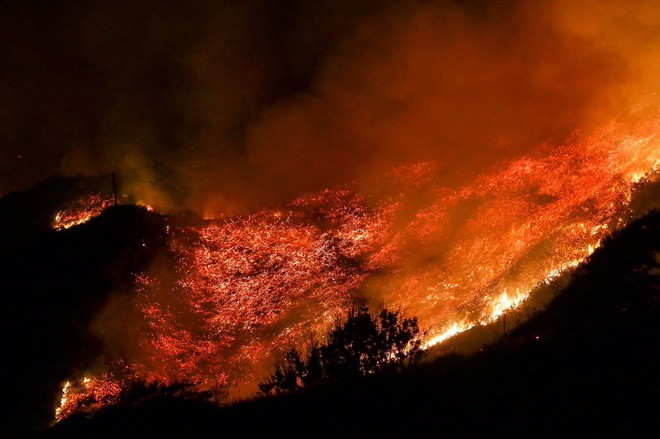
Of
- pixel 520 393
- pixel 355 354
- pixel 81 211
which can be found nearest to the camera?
pixel 520 393

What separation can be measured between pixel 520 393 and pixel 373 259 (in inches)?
247

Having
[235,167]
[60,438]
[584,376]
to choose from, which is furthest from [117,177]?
[584,376]

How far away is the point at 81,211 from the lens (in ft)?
43.8

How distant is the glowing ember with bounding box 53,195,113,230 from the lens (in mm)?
12893

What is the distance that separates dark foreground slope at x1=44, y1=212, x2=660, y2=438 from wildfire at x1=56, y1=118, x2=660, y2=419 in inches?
106

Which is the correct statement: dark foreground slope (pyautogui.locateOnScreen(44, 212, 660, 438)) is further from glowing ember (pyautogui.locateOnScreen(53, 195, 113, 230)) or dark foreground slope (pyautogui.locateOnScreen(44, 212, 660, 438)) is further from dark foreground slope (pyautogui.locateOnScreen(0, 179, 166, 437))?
glowing ember (pyautogui.locateOnScreen(53, 195, 113, 230))

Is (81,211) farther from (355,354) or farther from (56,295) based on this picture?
(355,354)

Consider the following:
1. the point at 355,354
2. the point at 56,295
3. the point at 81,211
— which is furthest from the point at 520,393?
the point at 81,211

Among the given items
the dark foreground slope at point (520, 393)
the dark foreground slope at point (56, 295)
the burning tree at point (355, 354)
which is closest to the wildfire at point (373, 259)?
the dark foreground slope at point (56, 295)

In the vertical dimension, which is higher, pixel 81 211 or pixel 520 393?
pixel 81 211

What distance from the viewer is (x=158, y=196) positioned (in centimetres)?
1334

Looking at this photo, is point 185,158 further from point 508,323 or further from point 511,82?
point 508,323

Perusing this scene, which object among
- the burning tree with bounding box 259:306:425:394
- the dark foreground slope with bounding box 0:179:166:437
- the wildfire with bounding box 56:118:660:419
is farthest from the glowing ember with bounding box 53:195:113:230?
the burning tree with bounding box 259:306:425:394

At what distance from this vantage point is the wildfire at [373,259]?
8891 millimetres
